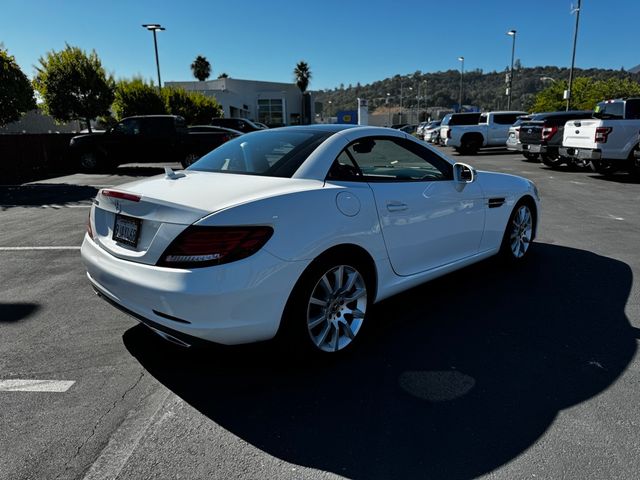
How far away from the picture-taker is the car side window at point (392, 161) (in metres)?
3.49

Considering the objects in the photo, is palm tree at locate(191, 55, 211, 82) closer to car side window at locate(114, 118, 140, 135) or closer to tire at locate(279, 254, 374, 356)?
car side window at locate(114, 118, 140, 135)

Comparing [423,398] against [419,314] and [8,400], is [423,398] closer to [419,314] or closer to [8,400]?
[419,314]

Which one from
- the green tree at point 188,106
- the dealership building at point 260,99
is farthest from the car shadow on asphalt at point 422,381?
the dealership building at point 260,99

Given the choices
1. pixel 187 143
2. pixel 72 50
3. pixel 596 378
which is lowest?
pixel 596 378

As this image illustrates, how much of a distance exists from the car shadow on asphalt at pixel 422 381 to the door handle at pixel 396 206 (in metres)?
0.94

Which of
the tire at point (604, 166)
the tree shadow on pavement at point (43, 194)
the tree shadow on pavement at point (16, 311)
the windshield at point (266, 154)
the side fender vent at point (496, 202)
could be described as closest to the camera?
the windshield at point (266, 154)

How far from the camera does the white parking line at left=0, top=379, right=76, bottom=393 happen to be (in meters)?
2.85

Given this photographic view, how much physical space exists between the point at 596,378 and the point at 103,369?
314cm

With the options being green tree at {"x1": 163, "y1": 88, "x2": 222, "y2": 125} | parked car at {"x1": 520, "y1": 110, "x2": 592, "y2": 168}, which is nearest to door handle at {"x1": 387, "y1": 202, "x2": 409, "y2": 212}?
parked car at {"x1": 520, "y1": 110, "x2": 592, "y2": 168}

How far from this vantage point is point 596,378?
294 centimetres

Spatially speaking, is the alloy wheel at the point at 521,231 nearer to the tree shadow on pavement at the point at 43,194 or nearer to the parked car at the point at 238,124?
the tree shadow on pavement at the point at 43,194

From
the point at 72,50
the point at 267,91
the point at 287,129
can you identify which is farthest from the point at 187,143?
the point at 267,91

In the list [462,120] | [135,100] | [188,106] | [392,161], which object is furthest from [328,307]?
[188,106]

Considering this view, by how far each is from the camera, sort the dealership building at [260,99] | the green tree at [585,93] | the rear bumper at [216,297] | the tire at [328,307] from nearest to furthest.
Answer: the rear bumper at [216,297] → the tire at [328,307] → the green tree at [585,93] → the dealership building at [260,99]
